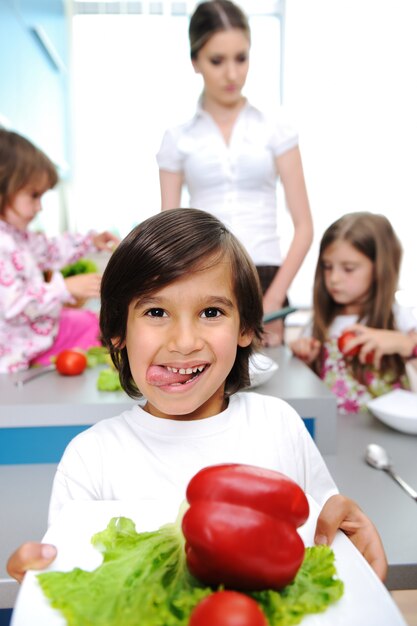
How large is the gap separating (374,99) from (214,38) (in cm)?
328

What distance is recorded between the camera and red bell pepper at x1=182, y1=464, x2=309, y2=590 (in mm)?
443

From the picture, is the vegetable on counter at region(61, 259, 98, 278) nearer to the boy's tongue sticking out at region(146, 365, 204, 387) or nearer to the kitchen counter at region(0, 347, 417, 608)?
the kitchen counter at region(0, 347, 417, 608)

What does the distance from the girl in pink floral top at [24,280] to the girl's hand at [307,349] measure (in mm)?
597

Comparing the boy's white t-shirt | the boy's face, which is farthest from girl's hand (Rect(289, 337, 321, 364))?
the boy's face

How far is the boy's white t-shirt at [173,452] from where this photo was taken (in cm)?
74

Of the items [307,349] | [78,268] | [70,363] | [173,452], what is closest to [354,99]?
[78,268]

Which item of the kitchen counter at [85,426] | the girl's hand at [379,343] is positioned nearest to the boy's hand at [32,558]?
the kitchen counter at [85,426]

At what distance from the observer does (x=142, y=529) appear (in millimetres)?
572

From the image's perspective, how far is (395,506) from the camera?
88 cm

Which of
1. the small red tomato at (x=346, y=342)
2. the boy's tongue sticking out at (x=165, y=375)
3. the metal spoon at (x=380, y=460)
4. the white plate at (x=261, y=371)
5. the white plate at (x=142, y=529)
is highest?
the boy's tongue sticking out at (x=165, y=375)

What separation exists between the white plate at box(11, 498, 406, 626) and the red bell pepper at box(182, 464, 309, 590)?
0.05 meters

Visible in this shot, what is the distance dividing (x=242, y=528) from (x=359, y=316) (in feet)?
4.30

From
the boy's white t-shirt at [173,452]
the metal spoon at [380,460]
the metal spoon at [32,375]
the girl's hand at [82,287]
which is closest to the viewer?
the boy's white t-shirt at [173,452]

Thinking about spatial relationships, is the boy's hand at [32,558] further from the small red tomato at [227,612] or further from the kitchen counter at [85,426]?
the kitchen counter at [85,426]
